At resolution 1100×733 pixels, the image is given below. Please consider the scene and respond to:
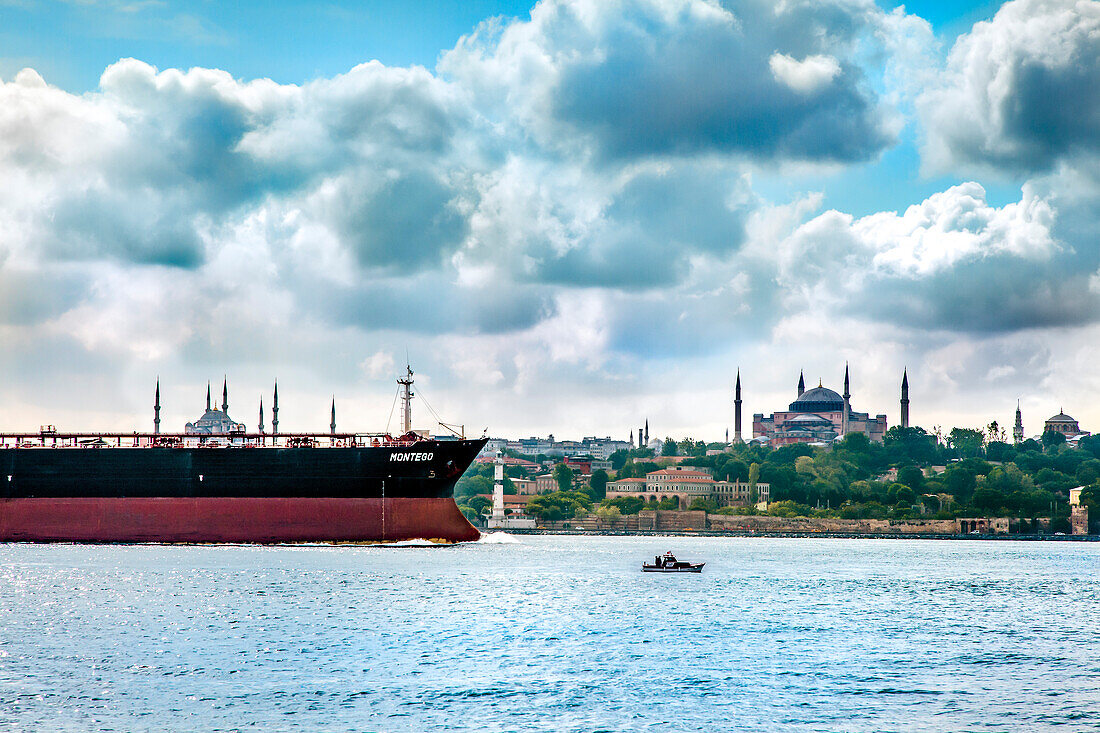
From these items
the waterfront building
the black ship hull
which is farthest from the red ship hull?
the waterfront building

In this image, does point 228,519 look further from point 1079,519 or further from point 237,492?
point 1079,519

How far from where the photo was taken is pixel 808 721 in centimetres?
2861

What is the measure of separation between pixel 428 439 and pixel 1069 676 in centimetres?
5109

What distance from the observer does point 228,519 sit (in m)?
79.4

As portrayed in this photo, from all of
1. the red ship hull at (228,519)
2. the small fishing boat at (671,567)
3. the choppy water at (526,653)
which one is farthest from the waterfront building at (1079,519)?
the red ship hull at (228,519)

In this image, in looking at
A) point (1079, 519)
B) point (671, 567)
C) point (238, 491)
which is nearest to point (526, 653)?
point (671, 567)

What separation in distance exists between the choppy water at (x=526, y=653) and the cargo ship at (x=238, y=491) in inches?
412

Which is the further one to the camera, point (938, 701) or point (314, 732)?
point (938, 701)

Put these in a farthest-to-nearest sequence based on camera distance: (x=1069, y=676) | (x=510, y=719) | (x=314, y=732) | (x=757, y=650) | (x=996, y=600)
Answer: (x=996, y=600) < (x=757, y=650) < (x=1069, y=676) < (x=510, y=719) < (x=314, y=732)

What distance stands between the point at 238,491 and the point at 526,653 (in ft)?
149

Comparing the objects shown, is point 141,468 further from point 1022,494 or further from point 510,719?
point 1022,494

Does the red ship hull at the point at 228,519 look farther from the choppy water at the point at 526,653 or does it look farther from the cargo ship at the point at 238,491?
the choppy water at the point at 526,653

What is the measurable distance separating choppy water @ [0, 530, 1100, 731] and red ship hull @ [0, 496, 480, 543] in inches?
398

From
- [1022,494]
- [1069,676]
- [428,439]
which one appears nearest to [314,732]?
[1069,676]
